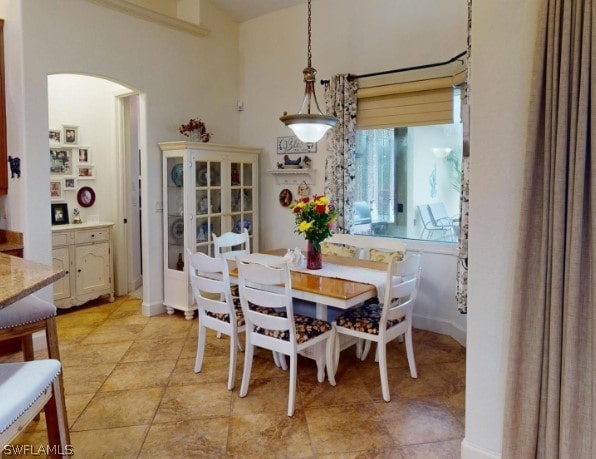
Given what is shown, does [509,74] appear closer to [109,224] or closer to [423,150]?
[423,150]

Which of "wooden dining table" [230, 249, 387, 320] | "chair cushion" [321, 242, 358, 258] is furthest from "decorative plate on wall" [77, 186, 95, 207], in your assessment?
"chair cushion" [321, 242, 358, 258]

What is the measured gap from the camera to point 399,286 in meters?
2.80

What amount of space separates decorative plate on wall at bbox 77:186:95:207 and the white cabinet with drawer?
0.29 metres

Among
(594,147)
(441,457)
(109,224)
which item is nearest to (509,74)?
(594,147)

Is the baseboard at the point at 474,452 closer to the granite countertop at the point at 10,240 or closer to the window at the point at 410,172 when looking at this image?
the window at the point at 410,172

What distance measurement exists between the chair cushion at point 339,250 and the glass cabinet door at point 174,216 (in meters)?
1.55

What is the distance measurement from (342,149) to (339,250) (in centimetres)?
101

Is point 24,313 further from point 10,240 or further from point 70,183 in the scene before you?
point 70,183

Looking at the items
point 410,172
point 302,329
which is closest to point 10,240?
point 302,329

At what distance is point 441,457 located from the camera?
2238mm

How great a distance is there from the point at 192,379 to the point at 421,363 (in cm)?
172

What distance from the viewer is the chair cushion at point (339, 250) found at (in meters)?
3.99

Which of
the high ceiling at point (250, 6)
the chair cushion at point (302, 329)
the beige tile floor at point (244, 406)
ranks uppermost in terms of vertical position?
the high ceiling at point (250, 6)

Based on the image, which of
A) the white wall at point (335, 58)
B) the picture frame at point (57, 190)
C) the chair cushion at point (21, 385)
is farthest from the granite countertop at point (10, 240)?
the white wall at point (335, 58)
